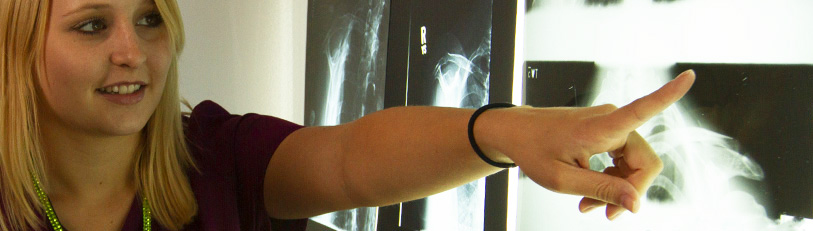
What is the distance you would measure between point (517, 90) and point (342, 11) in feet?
2.36

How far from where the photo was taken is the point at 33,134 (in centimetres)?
104

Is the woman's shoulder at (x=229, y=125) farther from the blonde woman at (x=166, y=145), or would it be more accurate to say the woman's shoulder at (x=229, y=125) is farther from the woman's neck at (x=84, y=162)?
the woman's neck at (x=84, y=162)

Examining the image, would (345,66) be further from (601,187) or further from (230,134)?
(601,187)

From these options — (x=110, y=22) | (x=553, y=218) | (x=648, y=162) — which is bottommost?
(x=553, y=218)

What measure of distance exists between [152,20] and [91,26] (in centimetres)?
10

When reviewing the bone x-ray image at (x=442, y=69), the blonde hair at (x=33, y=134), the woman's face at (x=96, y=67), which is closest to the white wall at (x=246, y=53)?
the bone x-ray image at (x=442, y=69)

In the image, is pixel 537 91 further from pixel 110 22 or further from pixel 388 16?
pixel 110 22

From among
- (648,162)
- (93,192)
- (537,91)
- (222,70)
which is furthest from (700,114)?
(222,70)

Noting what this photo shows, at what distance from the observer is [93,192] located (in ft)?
3.62

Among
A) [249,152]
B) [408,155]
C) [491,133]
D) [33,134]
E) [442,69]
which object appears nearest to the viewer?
[491,133]

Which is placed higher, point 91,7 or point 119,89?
point 91,7

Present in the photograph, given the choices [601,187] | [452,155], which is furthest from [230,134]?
[601,187]

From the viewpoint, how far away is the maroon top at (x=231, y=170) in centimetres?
113

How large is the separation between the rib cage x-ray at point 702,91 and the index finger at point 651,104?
0.39 meters
